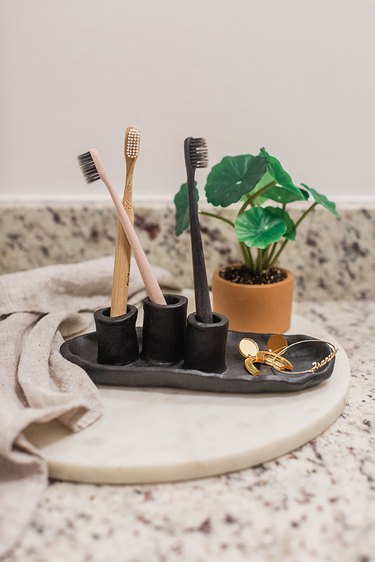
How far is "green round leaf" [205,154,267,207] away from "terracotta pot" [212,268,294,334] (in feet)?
0.41

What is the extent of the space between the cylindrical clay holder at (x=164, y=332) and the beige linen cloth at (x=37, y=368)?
0.28 feet

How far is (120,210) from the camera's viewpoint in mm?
624

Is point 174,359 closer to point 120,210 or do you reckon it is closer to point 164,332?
point 164,332

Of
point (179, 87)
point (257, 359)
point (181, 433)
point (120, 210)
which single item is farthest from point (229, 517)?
point (179, 87)

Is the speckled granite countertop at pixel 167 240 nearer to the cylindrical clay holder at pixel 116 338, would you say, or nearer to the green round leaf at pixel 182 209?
the green round leaf at pixel 182 209

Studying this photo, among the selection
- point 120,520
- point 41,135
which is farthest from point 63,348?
point 41,135

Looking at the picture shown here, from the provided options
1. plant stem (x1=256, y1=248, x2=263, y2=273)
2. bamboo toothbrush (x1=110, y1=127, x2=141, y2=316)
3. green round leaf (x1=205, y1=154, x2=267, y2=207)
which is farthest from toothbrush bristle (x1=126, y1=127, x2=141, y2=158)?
plant stem (x1=256, y1=248, x2=263, y2=273)

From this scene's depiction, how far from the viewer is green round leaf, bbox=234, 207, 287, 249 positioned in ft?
2.34

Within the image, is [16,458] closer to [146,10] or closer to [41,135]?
[41,135]

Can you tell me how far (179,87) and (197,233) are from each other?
0.41 meters

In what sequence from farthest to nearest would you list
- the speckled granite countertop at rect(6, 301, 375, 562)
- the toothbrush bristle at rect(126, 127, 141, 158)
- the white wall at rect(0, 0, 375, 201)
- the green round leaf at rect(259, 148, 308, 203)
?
the white wall at rect(0, 0, 375, 201)
the green round leaf at rect(259, 148, 308, 203)
the toothbrush bristle at rect(126, 127, 141, 158)
the speckled granite countertop at rect(6, 301, 375, 562)

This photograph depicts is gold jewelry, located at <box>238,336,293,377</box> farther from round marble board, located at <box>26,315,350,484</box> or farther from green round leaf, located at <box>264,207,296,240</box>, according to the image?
green round leaf, located at <box>264,207,296,240</box>

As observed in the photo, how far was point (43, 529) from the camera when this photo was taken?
0.46 m

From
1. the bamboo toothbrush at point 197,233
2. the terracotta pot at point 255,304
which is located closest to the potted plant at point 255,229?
the terracotta pot at point 255,304
